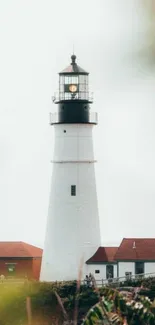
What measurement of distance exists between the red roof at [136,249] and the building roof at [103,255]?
30 centimetres

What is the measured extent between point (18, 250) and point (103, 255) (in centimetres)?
567

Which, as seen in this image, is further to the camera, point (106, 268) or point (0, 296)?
point (106, 268)

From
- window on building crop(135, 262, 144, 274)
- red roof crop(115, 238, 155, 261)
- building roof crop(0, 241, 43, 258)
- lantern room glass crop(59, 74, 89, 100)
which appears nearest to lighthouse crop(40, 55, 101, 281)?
lantern room glass crop(59, 74, 89, 100)

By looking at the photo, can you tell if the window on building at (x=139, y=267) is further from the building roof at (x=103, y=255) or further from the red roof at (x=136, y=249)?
the building roof at (x=103, y=255)

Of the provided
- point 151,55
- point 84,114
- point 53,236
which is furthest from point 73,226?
point 151,55

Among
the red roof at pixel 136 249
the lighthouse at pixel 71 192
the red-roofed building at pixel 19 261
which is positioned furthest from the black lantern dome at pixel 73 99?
the red-roofed building at pixel 19 261

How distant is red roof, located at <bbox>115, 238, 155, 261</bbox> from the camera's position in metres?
45.3

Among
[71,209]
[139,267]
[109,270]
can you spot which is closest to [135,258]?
[139,267]

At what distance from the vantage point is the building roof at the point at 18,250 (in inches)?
1971

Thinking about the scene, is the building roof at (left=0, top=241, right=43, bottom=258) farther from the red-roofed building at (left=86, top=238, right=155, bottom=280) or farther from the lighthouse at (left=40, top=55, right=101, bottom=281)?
the red-roofed building at (left=86, top=238, right=155, bottom=280)

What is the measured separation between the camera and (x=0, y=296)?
8.40 metres

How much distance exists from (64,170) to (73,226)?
221 centimetres

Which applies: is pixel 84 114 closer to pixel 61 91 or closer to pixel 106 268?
pixel 61 91

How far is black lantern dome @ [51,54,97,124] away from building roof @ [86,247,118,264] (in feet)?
16.2
